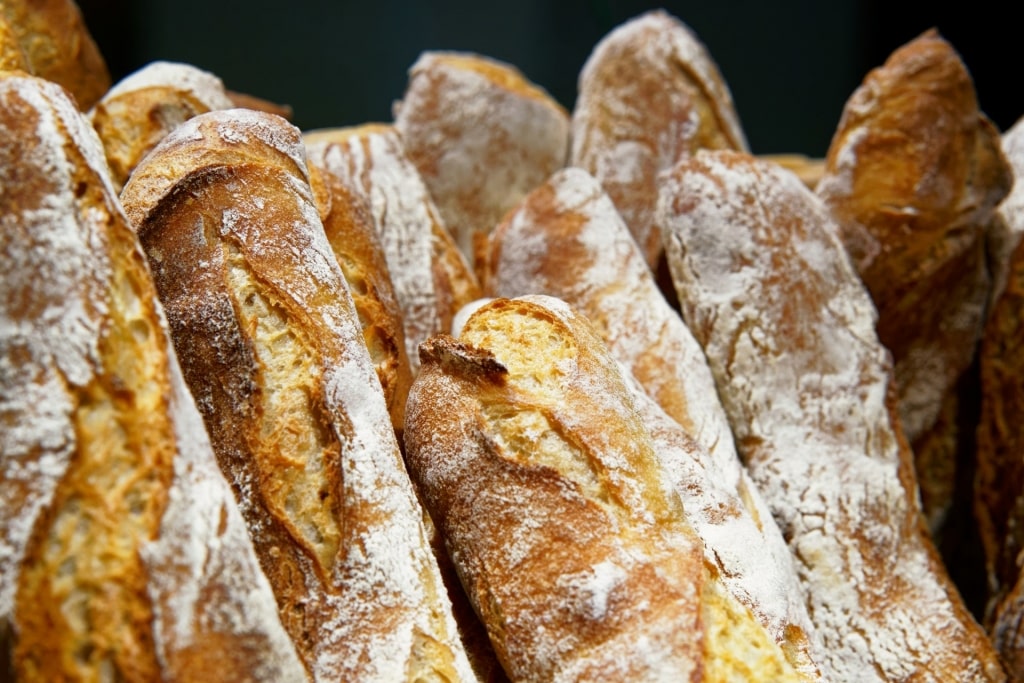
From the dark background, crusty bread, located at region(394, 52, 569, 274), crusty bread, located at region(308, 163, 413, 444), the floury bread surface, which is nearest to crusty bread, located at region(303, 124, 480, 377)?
crusty bread, located at region(308, 163, 413, 444)

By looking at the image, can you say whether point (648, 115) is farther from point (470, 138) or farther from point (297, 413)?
point (297, 413)

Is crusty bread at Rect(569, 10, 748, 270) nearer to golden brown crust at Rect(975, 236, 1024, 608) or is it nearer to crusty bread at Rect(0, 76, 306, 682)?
golden brown crust at Rect(975, 236, 1024, 608)

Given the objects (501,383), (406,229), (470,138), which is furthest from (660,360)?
(470,138)

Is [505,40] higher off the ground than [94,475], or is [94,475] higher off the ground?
[505,40]

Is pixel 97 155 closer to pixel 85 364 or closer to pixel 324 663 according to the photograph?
pixel 85 364

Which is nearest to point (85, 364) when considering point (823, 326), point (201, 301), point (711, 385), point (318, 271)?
point (201, 301)

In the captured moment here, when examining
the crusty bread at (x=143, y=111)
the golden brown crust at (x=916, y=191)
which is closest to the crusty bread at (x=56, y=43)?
the crusty bread at (x=143, y=111)
